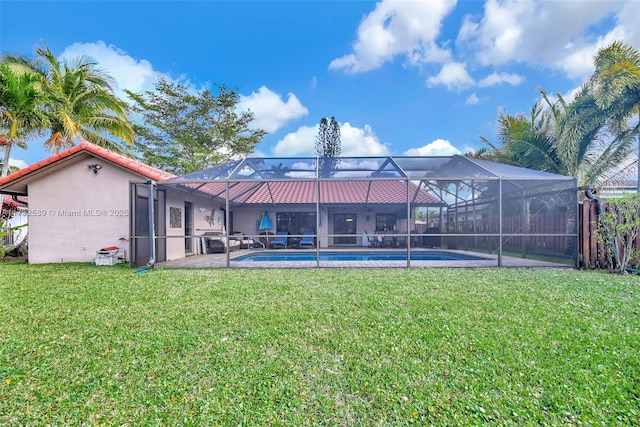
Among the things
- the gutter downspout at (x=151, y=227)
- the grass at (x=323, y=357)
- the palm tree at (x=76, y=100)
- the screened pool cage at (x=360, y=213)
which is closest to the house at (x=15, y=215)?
the palm tree at (x=76, y=100)

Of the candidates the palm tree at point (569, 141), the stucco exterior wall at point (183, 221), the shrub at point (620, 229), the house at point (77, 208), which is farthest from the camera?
the stucco exterior wall at point (183, 221)

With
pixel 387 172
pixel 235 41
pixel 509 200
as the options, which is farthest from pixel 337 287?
pixel 235 41

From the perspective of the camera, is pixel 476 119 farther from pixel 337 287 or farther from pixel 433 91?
pixel 337 287

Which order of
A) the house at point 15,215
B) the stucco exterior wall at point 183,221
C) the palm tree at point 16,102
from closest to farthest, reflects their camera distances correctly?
the palm tree at point 16,102, the stucco exterior wall at point 183,221, the house at point 15,215

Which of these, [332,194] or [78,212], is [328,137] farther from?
[78,212]

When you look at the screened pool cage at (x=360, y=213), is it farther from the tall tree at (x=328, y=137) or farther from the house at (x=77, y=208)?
the tall tree at (x=328, y=137)

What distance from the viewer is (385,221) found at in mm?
17578

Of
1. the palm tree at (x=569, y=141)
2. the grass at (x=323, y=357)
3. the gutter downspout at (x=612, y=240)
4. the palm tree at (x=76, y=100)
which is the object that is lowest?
the grass at (x=323, y=357)

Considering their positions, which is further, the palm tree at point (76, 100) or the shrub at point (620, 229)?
the palm tree at point (76, 100)

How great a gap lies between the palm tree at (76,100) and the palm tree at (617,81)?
1850 centimetres

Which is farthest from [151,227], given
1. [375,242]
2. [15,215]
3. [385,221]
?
[385,221]

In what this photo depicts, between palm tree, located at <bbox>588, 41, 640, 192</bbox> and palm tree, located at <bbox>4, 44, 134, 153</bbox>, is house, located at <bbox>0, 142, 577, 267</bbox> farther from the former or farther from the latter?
palm tree, located at <bbox>588, 41, 640, 192</bbox>

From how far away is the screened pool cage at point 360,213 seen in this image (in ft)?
28.3

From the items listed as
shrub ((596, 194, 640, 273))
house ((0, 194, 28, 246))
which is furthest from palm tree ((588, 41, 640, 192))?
house ((0, 194, 28, 246))
